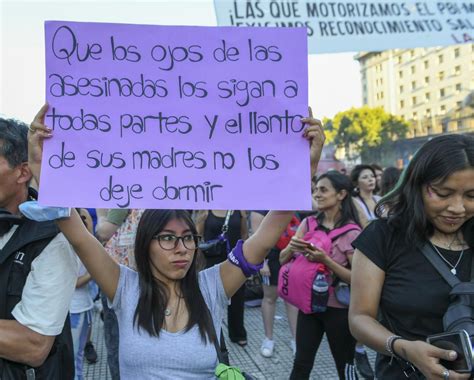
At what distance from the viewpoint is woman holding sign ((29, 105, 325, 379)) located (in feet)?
5.30

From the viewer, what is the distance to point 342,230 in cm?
330

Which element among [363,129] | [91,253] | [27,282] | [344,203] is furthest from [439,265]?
[363,129]

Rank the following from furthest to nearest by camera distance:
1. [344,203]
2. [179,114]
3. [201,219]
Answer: [201,219] → [344,203] → [179,114]

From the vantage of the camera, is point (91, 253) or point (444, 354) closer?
point (444, 354)

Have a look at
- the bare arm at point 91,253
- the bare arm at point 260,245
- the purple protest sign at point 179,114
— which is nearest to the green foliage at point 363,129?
the bare arm at point 260,245

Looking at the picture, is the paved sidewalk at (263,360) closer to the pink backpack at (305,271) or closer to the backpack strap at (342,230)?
the pink backpack at (305,271)

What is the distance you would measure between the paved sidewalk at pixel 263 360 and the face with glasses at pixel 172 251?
8.20ft

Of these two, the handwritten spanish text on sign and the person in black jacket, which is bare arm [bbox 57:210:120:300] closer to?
the person in black jacket

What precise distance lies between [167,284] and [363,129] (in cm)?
5928

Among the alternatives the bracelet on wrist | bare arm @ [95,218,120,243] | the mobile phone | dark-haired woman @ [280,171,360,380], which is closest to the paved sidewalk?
dark-haired woman @ [280,171,360,380]

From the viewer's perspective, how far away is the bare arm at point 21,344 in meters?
1.43

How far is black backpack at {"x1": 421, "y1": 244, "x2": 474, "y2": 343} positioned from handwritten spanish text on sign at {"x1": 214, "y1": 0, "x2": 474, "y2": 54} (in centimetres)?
358

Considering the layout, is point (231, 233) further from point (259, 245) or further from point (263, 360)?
point (259, 245)

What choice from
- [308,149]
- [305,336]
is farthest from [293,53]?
[305,336]
